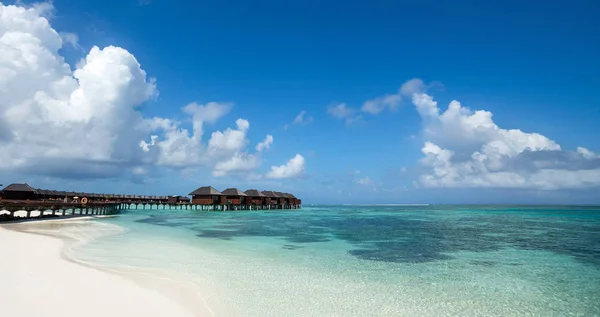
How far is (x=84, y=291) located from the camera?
7477mm

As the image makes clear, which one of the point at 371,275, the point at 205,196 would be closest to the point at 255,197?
the point at 205,196

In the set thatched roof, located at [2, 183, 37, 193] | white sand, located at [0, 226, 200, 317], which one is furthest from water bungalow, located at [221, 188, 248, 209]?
white sand, located at [0, 226, 200, 317]

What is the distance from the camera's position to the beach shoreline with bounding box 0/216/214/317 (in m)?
6.37

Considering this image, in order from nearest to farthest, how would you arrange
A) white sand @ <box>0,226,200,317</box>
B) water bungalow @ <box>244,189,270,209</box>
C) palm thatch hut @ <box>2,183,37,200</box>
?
white sand @ <box>0,226,200,317</box> < palm thatch hut @ <box>2,183,37,200</box> < water bungalow @ <box>244,189,270,209</box>

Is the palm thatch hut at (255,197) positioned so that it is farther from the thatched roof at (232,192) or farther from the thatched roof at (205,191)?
the thatched roof at (205,191)

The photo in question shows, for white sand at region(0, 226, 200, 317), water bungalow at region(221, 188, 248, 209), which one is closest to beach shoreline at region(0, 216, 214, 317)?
white sand at region(0, 226, 200, 317)

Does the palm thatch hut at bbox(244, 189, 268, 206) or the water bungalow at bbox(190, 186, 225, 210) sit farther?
the palm thatch hut at bbox(244, 189, 268, 206)

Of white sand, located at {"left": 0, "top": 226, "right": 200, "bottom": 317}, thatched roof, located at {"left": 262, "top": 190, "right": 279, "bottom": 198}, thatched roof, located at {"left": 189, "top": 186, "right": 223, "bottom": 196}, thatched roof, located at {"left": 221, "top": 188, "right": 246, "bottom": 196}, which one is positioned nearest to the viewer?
white sand, located at {"left": 0, "top": 226, "right": 200, "bottom": 317}

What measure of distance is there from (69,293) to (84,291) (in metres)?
0.30

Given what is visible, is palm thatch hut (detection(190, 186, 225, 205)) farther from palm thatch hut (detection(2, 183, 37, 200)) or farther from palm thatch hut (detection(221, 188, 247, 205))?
palm thatch hut (detection(2, 183, 37, 200))

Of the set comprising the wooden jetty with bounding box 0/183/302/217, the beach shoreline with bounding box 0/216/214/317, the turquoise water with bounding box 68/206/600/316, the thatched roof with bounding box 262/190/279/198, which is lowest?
the turquoise water with bounding box 68/206/600/316

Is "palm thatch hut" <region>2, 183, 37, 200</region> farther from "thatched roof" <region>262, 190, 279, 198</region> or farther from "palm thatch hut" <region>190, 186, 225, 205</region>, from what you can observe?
"thatched roof" <region>262, 190, 279, 198</region>

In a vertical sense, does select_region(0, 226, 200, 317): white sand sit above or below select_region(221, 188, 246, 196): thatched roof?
below

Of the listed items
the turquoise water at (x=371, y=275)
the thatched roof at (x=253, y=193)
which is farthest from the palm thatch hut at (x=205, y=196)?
the turquoise water at (x=371, y=275)
